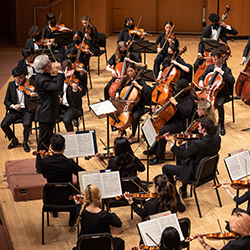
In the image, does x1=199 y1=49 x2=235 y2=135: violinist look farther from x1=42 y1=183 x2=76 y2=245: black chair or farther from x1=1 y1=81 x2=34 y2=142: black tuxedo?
x1=42 y1=183 x2=76 y2=245: black chair

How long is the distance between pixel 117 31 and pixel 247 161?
30.2ft

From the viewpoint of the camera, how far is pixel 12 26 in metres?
12.5

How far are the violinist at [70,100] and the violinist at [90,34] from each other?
2116 millimetres

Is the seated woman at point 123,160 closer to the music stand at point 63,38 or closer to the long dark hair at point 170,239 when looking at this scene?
the long dark hair at point 170,239

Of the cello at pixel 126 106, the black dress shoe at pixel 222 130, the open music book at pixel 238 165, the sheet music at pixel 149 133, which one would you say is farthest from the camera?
the black dress shoe at pixel 222 130

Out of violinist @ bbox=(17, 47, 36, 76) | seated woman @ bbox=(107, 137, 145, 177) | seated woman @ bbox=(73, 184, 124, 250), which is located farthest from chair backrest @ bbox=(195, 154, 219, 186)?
violinist @ bbox=(17, 47, 36, 76)

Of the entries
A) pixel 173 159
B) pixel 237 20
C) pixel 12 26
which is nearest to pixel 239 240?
pixel 173 159

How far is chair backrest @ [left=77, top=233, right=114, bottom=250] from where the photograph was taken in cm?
370

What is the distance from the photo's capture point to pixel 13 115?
6.69 m

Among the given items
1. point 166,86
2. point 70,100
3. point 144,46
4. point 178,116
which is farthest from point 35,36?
point 178,116

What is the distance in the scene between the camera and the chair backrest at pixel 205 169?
16.2 ft

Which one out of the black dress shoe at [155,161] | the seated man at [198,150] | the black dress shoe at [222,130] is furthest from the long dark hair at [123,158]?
the black dress shoe at [222,130]

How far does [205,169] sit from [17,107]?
3009 millimetres

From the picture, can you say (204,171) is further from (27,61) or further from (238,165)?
(27,61)
